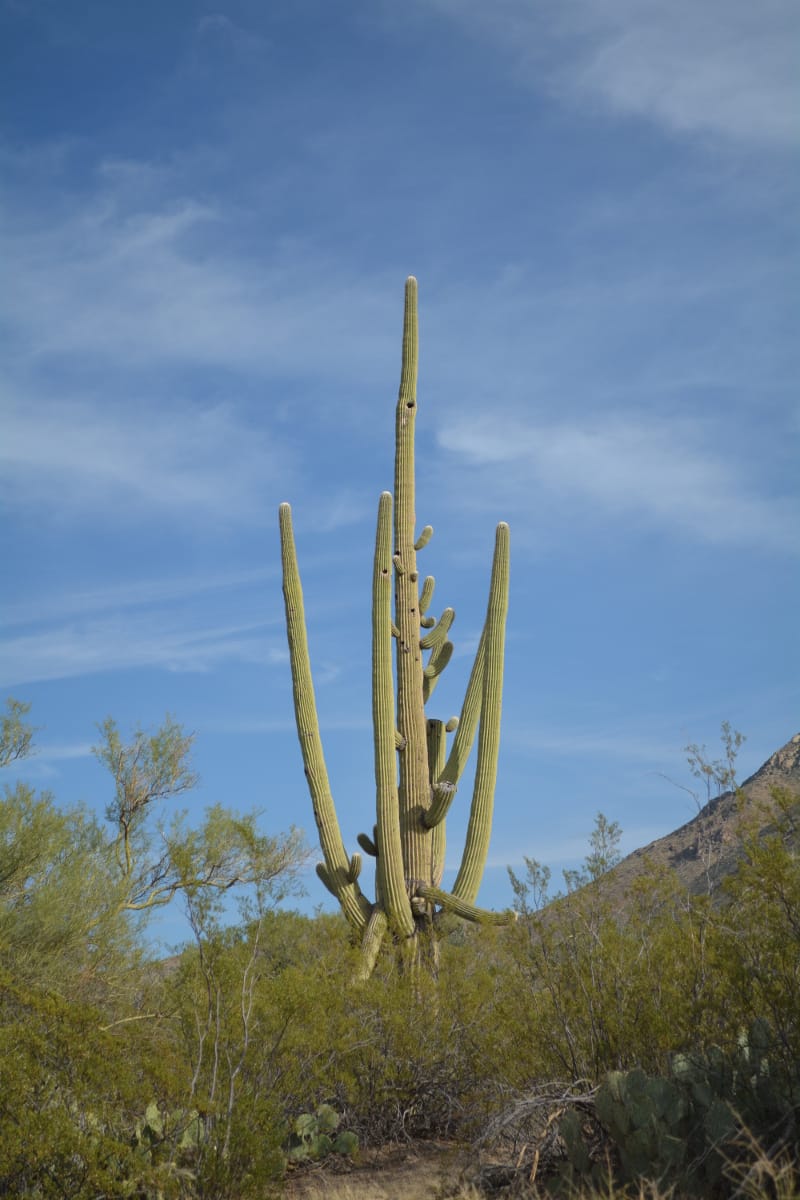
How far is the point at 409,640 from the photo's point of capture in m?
13.5

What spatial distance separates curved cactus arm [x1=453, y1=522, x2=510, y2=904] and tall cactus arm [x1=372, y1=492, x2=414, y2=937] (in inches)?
33.0

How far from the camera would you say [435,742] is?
44.9 ft

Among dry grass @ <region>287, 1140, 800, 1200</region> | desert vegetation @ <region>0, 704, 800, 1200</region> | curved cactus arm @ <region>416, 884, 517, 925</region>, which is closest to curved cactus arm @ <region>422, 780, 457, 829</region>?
curved cactus arm @ <region>416, 884, 517, 925</region>

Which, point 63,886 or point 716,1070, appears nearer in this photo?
point 716,1070

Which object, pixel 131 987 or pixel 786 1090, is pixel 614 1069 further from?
pixel 131 987

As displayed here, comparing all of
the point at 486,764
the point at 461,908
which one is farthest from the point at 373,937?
the point at 486,764

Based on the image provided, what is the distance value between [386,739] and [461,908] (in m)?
2.01

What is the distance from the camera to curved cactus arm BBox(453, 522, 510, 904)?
42.1ft

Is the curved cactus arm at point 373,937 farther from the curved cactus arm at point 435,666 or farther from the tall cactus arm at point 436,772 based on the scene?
the curved cactus arm at point 435,666

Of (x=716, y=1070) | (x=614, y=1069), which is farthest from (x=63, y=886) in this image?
(x=716, y=1070)

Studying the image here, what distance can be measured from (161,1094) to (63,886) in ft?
27.3

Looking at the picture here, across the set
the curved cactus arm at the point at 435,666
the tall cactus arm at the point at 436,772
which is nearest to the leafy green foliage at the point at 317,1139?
the tall cactus arm at the point at 436,772

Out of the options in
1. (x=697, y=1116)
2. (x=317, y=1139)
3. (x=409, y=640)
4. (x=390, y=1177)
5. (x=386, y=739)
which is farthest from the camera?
(x=409, y=640)

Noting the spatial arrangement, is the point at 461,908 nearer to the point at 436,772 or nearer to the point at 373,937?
the point at 373,937
